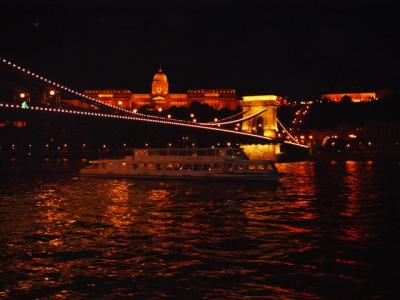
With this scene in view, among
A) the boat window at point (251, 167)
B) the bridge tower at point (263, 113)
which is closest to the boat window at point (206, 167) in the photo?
the boat window at point (251, 167)

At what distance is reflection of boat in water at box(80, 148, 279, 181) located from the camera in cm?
3631

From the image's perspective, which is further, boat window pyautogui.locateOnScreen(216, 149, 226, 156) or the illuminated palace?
the illuminated palace

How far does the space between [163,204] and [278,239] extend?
8733 millimetres

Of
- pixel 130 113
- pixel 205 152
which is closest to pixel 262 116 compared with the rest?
pixel 130 113

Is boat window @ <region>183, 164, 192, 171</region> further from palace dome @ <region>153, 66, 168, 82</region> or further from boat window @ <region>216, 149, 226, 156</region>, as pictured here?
palace dome @ <region>153, 66, 168, 82</region>

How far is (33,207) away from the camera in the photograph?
876 inches

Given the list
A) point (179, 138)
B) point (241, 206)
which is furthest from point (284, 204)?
point (179, 138)

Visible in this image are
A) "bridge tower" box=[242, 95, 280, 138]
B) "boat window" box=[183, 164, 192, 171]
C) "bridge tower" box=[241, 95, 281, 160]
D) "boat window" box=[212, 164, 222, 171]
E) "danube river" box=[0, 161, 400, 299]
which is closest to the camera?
"danube river" box=[0, 161, 400, 299]

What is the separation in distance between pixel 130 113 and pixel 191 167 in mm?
17048

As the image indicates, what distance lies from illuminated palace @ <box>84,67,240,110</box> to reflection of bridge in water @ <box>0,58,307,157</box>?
57.2m

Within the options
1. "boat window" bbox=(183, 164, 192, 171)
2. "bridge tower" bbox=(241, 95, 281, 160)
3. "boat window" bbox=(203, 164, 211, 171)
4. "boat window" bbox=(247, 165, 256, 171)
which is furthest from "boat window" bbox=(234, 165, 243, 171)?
"bridge tower" bbox=(241, 95, 281, 160)

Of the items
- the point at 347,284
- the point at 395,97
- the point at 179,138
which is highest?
the point at 395,97

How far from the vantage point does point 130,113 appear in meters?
54.1

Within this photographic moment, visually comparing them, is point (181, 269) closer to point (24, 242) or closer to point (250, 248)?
point (250, 248)
